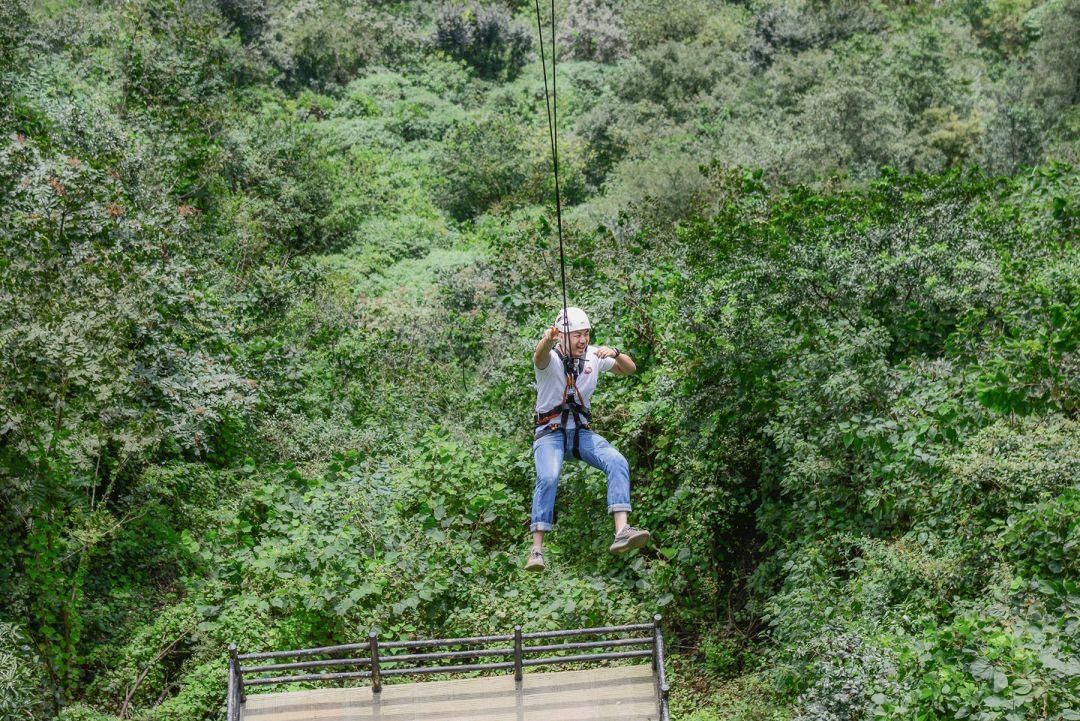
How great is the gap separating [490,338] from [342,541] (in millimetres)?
6395

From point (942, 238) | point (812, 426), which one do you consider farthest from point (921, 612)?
point (942, 238)

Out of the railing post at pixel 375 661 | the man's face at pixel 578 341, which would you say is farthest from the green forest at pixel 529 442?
the man's face at pixel 578 341

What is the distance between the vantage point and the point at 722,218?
10469mm

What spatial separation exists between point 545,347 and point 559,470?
3.19 ft

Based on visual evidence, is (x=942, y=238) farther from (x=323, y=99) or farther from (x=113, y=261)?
(x=323, y=99)

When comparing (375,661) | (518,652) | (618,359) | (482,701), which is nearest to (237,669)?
(375,661)

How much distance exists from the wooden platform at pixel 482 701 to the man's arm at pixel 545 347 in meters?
2.26

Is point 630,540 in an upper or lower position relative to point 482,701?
upper

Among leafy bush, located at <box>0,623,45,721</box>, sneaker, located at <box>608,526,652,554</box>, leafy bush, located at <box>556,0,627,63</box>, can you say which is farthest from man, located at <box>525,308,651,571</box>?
leafy bush, located at <box>556,0,627,63</box>

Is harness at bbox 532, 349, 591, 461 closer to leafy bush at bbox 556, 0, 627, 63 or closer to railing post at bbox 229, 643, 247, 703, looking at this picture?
railing post at bbox 229, 643, 247, 703

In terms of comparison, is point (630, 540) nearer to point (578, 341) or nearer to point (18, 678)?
point (578, 341)

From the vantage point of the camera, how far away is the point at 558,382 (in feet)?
24.4

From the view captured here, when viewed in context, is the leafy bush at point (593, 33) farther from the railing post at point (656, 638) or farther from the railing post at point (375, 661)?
the railing post at point (375, 661)

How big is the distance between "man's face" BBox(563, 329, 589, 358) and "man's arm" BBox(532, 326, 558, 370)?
0.14m
